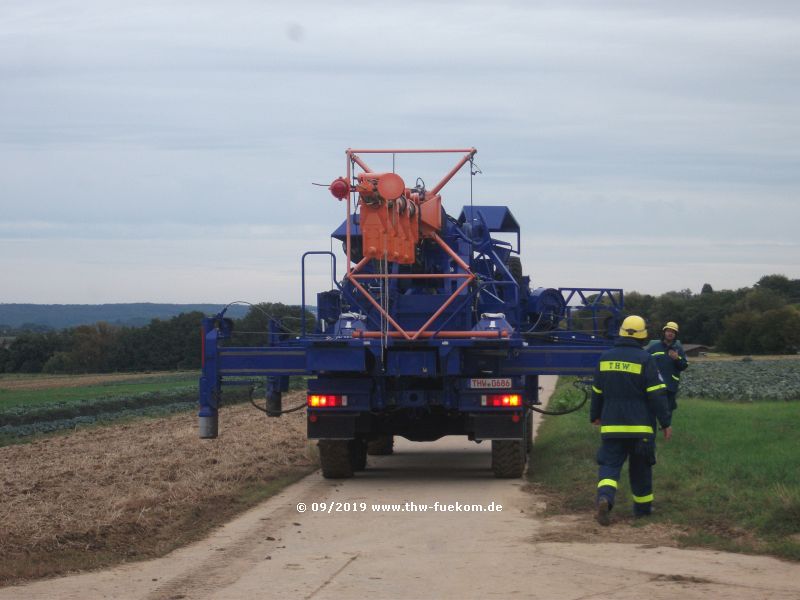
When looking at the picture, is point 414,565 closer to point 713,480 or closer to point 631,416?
point 631,416

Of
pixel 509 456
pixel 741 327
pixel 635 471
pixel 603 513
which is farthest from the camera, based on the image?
pixel 741 327

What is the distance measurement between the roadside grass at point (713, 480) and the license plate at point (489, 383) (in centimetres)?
132

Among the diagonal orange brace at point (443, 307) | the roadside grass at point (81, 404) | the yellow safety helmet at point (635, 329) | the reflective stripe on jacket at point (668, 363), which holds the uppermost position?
the diagonal orange brace at point (443, 307)

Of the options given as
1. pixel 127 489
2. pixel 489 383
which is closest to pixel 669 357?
pixel 489 383

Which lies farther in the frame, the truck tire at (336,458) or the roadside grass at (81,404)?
the roadside grass at (81,404)

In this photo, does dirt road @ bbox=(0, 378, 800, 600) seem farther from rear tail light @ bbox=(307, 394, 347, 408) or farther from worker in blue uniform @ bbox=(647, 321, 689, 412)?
worker in blue uniform @ bbox=(647, 321, 689, 412)

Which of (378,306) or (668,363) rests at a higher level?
(378,306)

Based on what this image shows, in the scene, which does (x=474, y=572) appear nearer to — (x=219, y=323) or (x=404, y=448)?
(x=219, y=323)

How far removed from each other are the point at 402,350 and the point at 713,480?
4.20 metres

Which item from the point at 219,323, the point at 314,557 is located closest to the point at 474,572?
the point at 314,557

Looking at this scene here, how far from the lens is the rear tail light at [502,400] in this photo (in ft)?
50.3

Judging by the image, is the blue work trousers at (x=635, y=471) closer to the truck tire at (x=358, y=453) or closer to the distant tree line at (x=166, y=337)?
the truck tire at (x=358, y=453)

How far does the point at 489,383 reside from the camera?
50.4ft

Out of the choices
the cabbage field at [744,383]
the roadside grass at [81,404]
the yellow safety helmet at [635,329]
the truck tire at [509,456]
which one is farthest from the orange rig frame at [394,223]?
the cabbage field at [744,383]
